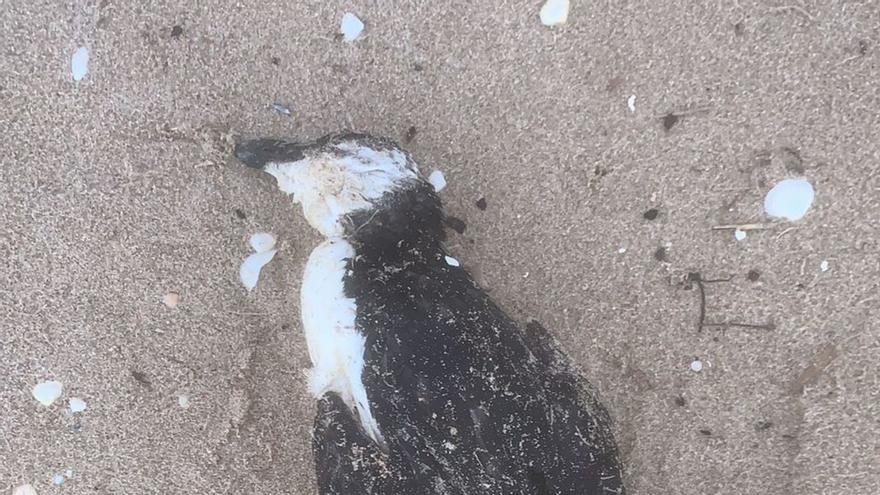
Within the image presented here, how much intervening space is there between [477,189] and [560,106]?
39 centimetres

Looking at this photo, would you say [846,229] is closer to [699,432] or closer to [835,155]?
[835,155]

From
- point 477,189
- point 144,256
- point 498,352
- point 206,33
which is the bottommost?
point 498,352

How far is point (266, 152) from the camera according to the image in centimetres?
236

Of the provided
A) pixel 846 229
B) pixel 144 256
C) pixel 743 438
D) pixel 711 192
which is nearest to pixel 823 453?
pixel 743 438

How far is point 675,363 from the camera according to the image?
7.88 ft

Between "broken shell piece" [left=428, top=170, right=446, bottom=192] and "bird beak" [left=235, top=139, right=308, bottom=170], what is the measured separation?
44 cm

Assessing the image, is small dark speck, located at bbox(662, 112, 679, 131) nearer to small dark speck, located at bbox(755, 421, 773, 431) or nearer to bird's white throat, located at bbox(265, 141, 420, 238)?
bird's white throat, located at bbox(265, 141, 420, 238)

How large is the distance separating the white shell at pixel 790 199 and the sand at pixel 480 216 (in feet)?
0.09

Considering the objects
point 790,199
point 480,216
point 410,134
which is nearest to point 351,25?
point 410,134

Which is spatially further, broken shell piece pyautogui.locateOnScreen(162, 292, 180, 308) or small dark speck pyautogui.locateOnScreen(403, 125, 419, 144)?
broken shell piece pyautogui.locateOnScreen(162, 292, 180, 308)

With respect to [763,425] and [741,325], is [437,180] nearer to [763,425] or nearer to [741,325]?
[741,325]

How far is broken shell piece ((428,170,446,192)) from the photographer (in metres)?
2.44

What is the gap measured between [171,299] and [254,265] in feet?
1.08

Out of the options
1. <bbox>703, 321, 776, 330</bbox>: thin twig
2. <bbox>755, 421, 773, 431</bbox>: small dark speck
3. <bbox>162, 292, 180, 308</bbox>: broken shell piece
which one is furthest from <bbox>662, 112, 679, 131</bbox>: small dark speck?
<bbox>162, 292, 180, 308</bbox>: broken shell piece
